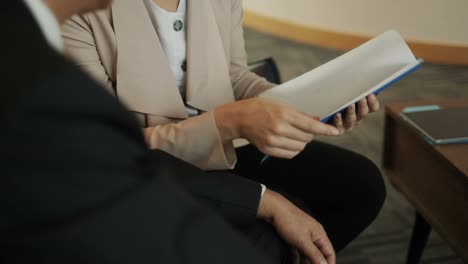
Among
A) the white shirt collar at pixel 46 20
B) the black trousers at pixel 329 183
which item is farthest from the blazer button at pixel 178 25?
the white shirt collar at pixel 46 20

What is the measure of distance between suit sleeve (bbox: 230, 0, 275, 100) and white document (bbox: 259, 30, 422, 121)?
0.49 feet

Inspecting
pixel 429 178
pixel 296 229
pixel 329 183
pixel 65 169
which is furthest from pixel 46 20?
pixel 429 178

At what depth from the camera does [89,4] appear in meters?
0.63

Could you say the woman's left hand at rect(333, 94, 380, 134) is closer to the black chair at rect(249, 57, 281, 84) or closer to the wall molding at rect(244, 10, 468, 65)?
the black chair at rect(249, 57, 281, 84)

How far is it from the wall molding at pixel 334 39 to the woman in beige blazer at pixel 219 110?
2.42 m

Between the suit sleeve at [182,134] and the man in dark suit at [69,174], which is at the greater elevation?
the man in dark suit at [69,174]

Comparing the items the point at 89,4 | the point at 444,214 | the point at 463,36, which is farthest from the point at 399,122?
the point at 463,36

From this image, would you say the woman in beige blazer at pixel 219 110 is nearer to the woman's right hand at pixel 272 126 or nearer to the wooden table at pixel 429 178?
the woman's right hand at pixel 272 126

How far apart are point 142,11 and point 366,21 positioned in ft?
8.88

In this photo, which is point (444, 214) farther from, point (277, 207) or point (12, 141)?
point (12, 141)

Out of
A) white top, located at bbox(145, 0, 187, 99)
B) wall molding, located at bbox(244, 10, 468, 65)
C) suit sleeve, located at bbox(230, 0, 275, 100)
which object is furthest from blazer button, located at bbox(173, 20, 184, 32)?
wall molding, located at bbox(244, 10, 468, 65)

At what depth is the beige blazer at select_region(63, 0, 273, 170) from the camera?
92 cm

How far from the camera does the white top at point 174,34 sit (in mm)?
1021

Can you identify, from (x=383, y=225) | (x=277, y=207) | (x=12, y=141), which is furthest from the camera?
(x=383, y=225)
